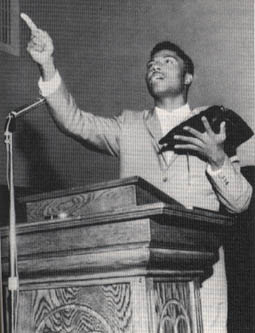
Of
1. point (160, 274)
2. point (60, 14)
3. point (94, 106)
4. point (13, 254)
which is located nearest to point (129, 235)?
point (160, 274)

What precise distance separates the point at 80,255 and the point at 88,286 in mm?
70

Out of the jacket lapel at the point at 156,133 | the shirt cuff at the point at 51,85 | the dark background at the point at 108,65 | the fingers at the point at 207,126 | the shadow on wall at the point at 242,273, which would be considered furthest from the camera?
the dark background at the point at 108,65

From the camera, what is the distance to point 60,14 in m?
2.95

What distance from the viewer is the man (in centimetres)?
165

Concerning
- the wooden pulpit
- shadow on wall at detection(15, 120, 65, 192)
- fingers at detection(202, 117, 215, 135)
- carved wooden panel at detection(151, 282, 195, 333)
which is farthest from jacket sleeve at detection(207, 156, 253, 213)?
shadow on wall at detection(15, 120, 65, 192)

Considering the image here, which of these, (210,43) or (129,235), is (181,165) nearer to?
(129,235)

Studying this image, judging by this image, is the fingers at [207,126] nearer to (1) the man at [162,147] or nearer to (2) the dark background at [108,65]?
(1) the man at [162,147]

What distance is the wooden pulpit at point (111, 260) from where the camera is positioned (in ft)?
4.11

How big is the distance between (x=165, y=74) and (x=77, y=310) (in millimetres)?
888

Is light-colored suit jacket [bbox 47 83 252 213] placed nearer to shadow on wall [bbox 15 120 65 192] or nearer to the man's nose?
the man's nose

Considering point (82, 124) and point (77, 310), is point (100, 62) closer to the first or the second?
point (82, 124)

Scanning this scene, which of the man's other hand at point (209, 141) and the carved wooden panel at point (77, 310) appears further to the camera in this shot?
the man's other hand at point (209, 141)

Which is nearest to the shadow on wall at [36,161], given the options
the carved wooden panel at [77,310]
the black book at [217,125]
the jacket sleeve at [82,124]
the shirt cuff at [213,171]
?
the jacket sleeve at [82,124]

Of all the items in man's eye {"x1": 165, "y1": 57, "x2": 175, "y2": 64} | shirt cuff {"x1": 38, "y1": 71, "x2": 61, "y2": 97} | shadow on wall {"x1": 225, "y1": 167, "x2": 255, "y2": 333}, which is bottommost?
shadow on wall {"x1": 225, "y1": 167, "x2": 255, "y2": 333}
